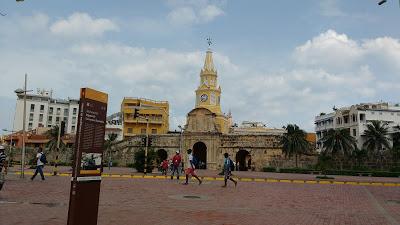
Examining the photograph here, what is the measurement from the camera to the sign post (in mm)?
6691

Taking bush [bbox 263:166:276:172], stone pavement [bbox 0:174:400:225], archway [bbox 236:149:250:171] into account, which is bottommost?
stone pavement [bbox 0:174:400:225]

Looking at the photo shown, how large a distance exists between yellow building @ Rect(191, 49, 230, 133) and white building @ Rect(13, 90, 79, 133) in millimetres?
40100

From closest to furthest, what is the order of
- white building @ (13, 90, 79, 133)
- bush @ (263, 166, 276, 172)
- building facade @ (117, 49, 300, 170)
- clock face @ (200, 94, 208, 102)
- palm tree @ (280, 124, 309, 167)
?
1. palm tree @ (280, 124, 309, 167)
2. bush @ (263, 166, 276, 172)
3. building facade @ (117, 49, 300, 170)
4. clock face @ (200, 94, 208, 102)
5. white building @ (13, 90, 79, 133)

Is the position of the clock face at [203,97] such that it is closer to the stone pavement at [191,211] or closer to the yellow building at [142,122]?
the yellow building at [142,122]

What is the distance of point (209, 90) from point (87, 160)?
175 ft

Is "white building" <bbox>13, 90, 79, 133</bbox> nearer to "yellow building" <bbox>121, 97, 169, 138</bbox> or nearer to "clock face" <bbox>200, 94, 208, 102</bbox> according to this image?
"yellow building" <bbox>121, 97, 169, 138</bbox>

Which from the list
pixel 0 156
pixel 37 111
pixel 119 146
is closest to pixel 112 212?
pixel 0 156

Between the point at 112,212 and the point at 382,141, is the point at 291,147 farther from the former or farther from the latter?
the point at 112,212

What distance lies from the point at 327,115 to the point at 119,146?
41641 mm

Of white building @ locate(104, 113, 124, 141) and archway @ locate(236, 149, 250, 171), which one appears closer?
archway @ locate(236, 149, 250, 171)

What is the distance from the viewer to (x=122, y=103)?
82.8m

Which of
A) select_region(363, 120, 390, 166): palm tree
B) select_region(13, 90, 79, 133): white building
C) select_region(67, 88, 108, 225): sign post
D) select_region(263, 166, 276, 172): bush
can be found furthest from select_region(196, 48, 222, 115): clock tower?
select_region(67, 88, 108, 225): sign post

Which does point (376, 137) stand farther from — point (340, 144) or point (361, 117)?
point (340, 144)

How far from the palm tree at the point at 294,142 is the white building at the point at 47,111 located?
55951mm
